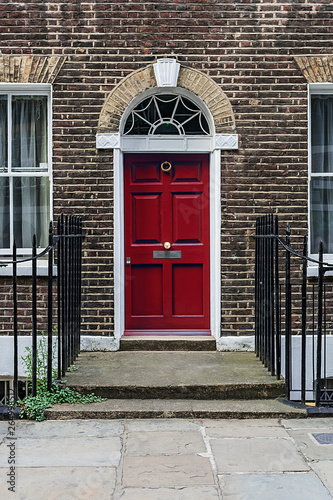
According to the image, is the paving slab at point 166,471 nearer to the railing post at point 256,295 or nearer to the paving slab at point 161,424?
the paving slab at point 161,424

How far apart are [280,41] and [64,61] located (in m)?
2.57

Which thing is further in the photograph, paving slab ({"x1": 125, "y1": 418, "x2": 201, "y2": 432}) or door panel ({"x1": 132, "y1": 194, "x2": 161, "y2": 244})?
door panel ({"x1": 132, "y1": 194, "x2": 161, "y2": 244})

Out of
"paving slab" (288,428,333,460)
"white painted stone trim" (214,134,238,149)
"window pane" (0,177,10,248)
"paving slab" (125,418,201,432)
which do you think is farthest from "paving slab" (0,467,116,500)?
"white painted stone trim" (214,134,238,149)

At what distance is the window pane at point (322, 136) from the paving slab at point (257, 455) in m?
3.91

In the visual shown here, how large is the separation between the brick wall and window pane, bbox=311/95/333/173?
0.95 ft

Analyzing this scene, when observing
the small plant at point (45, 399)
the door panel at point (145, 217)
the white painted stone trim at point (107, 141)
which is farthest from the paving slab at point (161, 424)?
the white painted stone trim at point (107, 141)

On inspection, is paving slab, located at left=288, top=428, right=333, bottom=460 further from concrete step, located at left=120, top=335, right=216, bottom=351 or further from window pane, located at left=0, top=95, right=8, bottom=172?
window pane, located at left=0, top=95, right=8, bottom=172

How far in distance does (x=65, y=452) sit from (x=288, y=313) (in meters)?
2.33

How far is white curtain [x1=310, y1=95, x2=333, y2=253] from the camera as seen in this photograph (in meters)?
7.55

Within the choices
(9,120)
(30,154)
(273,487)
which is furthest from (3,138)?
(273,487)

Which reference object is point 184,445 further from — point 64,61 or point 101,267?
point 64,61

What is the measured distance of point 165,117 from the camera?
7473 millimetres

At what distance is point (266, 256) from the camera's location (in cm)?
637

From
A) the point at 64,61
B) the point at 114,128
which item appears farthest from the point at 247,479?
the point at 64,61
